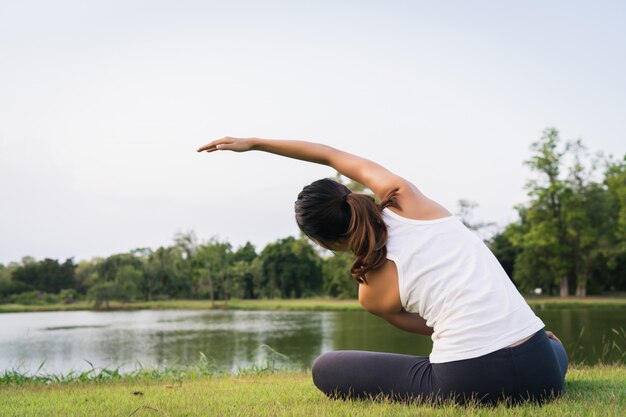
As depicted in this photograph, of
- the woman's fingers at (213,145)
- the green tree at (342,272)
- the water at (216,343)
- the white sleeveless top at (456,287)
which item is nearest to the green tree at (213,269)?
the green tree at (342,272)

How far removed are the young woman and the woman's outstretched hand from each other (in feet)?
1.79

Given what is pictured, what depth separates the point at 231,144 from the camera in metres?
2.33

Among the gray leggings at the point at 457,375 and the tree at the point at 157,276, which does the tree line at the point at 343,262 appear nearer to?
Answer: the tree at the point at 157,276

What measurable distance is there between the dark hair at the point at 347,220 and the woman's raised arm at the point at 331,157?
0.09 m

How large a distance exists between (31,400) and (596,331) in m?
13.1

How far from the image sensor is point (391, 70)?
1537cm

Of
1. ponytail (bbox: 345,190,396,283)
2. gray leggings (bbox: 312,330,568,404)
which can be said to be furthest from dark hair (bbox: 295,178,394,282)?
gray leggings (bbox: 312,330,568,404)

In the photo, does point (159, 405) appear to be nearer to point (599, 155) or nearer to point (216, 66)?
point (216, 66)

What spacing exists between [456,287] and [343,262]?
37370mm

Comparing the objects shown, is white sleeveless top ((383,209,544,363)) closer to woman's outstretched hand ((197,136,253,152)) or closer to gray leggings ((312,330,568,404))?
gray leggings ((312,330,568,404))

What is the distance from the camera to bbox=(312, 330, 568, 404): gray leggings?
1.85 m

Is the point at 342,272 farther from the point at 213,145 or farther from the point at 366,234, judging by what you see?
the point at 366,234

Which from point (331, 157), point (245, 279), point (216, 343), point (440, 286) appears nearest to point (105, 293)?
point (245, 279)

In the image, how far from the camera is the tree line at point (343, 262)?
30875mm
